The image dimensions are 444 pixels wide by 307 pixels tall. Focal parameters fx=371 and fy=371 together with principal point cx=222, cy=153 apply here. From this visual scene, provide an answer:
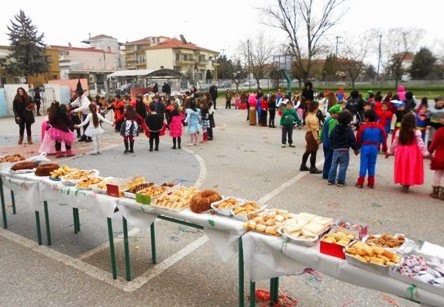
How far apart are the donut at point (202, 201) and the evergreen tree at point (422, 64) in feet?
221

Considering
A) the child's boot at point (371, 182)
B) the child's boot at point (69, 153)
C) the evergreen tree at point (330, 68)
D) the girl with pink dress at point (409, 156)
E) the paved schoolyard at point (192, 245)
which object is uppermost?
the evergreen tree at point (330, 68)

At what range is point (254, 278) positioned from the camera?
3.28m

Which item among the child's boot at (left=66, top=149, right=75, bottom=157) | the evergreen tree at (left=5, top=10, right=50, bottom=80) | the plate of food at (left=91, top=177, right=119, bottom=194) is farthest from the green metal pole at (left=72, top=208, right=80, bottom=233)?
the evergreen tree at (left=5, top=10, right=50, bottom=80)

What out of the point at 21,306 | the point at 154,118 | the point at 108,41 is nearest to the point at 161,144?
the point at 154,118

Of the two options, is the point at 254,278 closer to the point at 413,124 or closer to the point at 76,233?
the point at 76,233

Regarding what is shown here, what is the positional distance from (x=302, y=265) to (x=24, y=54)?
2214 inches

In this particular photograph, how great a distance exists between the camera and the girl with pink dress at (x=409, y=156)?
24.4ft

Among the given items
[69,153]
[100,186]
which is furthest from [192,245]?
[69,153]

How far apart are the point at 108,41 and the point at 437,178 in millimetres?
99442

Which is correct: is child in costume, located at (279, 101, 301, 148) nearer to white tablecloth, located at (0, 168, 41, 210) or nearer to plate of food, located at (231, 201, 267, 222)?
white tablecloth, located at (0, 168, 41, 210)

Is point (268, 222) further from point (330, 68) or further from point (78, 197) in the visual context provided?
point (330, 68)

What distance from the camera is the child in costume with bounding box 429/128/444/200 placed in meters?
7.06

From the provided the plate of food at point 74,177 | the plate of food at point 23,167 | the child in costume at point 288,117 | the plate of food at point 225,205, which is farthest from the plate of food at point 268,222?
the child in costume at point 288,117

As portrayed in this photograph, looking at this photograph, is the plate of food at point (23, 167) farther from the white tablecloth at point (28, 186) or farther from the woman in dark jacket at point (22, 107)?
the woman in dark jacket at point (22, 107)
